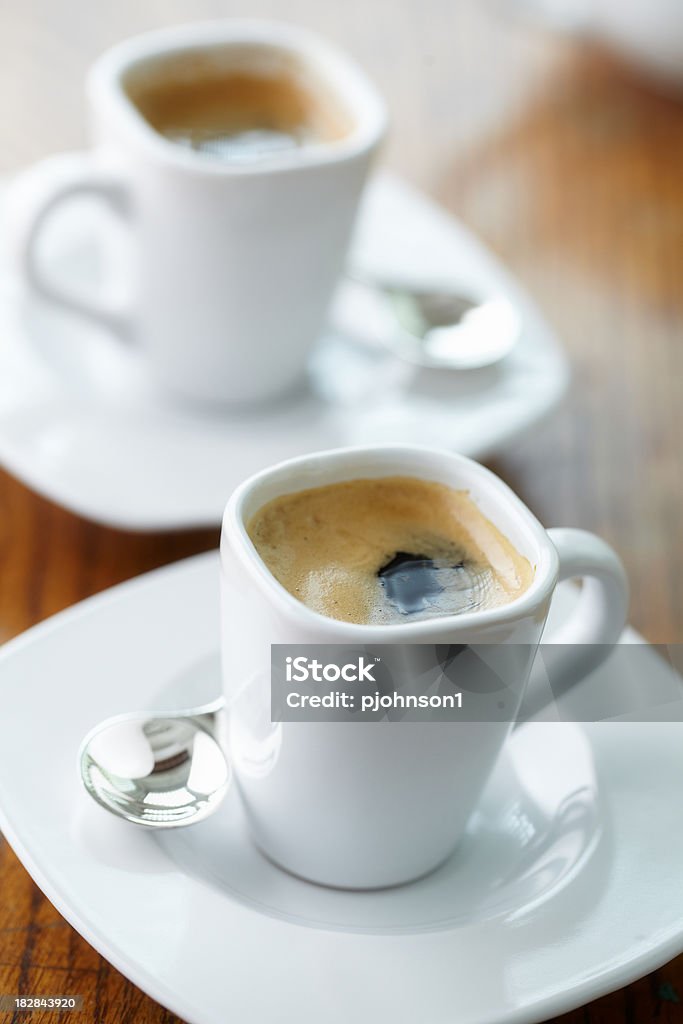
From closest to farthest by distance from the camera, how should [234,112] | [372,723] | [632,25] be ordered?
[372,723]
[234,112]
[632,25]

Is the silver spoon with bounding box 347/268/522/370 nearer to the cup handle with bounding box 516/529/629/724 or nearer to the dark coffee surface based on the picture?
the dark coffee surface

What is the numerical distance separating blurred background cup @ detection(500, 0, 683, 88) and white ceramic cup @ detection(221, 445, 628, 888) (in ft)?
3.30

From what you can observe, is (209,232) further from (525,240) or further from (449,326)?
(525,240)

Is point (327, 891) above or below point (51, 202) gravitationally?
below

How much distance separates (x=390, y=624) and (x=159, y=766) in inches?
6.9

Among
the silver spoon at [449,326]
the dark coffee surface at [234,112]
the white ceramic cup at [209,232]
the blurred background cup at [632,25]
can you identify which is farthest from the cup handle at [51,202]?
the blurred background cup at [632,25]

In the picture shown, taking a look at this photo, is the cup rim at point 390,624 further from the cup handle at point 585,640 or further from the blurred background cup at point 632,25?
the blurred background cup at point 632,25

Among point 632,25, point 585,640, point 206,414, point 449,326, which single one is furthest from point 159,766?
point 632,25

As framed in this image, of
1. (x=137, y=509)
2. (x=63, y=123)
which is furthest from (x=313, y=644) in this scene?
(x=63, y=123)

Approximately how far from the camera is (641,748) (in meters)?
0.79

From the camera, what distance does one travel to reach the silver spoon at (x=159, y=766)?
0.73 m

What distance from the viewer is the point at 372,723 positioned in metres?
0.66

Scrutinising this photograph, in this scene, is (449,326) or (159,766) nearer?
(159,766)

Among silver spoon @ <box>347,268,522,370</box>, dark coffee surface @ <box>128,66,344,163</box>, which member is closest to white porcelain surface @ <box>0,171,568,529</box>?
silver spoon @ <box>347,268,522,370</box>
